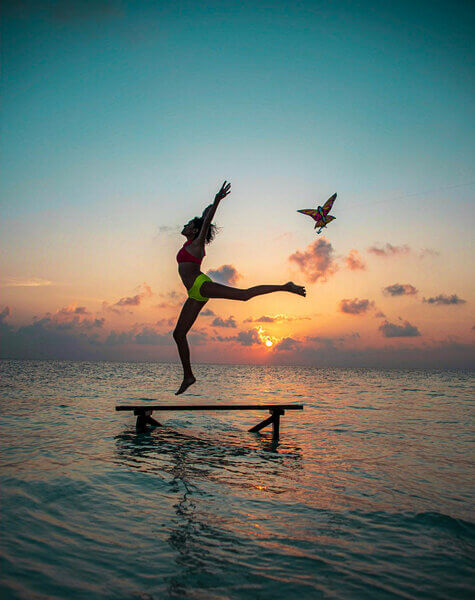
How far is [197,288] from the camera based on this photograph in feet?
23.7

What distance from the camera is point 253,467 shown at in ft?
37.2

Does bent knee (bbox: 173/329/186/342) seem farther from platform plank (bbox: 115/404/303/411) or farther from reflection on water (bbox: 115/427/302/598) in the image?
platform plank (bbox: 115/404/303/411)

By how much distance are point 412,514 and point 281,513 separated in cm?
243

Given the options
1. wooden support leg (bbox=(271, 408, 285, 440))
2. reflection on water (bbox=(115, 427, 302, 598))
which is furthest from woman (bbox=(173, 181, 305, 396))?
wooden support leg (bbox=(271, 408, 285, 440))

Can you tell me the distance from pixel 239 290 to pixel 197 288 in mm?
709

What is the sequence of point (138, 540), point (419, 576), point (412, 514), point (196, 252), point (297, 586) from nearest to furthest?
point (297, 586) < point (419, 576) < point (138, 540) < point (196, 252) < point (412, 514)

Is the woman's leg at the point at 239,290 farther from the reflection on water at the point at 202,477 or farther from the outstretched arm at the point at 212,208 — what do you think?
the reflection on water at the point at 202,477

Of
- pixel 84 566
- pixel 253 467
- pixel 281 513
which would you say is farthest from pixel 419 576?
pixel 253 467

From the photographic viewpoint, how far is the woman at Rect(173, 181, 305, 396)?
22.9 feet

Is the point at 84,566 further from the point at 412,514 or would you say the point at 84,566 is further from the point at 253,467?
the point at 253,467

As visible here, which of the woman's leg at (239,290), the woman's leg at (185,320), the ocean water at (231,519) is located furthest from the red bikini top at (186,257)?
the ocean water at (231,519)

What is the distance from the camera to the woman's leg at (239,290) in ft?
23.0

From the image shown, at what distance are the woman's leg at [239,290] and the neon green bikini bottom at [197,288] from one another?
6 centimetres

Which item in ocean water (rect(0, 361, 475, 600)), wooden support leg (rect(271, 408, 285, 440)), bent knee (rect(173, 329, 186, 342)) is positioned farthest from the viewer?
wooden support leg (rect(271, 408, 285, 440))
